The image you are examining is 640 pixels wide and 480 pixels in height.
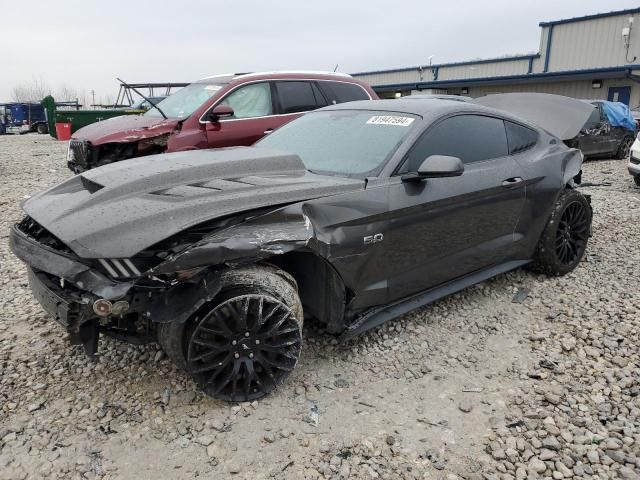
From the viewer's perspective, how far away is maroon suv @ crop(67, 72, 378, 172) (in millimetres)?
6523

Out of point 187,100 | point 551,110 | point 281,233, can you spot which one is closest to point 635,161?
point 551,110

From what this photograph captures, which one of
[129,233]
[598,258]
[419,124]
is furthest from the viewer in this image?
[598,258]

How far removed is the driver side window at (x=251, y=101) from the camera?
674cm

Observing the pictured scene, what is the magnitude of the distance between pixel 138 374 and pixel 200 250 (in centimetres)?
105

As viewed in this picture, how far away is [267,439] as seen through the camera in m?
2.45

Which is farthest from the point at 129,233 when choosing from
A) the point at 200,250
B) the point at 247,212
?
the point at 247,212

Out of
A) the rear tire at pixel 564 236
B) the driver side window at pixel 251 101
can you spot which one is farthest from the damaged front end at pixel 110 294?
the driver side window at pixel 251 101

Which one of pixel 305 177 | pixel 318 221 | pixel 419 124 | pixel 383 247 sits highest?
pixel 419 124

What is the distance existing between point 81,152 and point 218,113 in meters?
2.00

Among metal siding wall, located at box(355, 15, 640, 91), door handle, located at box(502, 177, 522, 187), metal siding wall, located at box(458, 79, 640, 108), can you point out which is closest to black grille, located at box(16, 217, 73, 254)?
door handle, located at box(502, 177, 522, 187)

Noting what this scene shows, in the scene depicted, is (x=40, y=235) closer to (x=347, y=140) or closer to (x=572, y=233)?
(x=347, y=140)

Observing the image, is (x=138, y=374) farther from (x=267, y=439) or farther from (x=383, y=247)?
(x=383, y=247)

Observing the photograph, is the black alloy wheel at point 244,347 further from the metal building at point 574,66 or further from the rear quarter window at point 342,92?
the metal building at point 574,66

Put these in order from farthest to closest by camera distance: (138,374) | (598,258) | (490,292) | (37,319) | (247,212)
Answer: (598,258) < (490,292) < (37,319) < (138,374) < (247,212)
